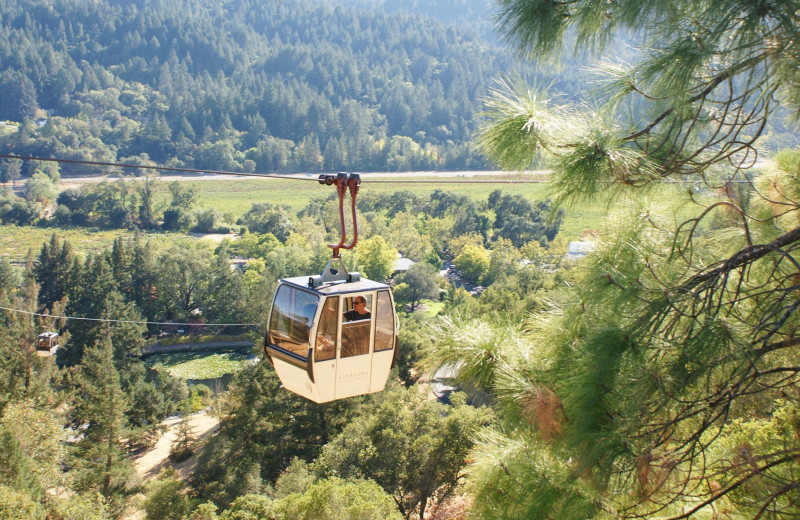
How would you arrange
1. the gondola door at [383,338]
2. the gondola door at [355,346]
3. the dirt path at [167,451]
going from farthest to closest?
the dirt path at [167,451], the gondola door at [383,338], the gondola door at [355,346]

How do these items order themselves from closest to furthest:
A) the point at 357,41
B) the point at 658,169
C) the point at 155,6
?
1. the point at 658,169
2. the point at 357,41
3. the point at 155,6

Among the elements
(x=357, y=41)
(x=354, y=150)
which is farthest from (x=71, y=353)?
(x=357, y=41)

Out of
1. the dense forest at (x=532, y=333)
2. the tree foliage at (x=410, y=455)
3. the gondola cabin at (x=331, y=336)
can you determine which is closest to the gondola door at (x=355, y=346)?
the gondola cabin at (x=331, y=336)

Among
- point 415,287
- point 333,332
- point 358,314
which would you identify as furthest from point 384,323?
point 415,287

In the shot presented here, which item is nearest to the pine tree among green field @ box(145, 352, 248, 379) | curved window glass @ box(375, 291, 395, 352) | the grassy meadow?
green field @ box(145, 352, 248, 379)

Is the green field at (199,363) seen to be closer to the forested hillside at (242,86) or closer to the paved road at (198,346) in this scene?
the paved road at (198,346)

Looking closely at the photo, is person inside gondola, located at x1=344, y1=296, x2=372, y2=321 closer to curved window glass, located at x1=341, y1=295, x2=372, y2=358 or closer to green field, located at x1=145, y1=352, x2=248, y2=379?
curved window glass, located at x1=341, y1=295, x2=372, y2=358

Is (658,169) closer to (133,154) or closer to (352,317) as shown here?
(352,317)
